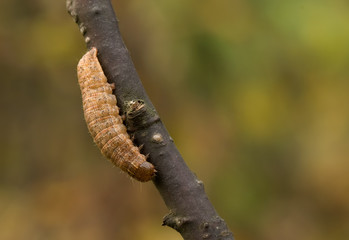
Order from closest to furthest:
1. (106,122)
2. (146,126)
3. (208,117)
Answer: (146,126) < (106,122) < (208,117)

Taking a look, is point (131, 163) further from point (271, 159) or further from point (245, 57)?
point (271, 159)

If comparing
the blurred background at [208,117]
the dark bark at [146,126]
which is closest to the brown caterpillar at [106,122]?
the dark bark at [146,126]

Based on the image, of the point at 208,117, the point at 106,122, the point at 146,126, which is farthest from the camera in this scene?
the point at 208,117

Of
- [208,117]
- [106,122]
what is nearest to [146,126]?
[106,122]

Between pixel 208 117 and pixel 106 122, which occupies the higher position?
pixel 106 122

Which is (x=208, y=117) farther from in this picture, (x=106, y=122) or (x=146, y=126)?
(x=146, y=126)
